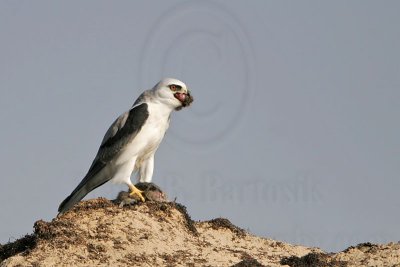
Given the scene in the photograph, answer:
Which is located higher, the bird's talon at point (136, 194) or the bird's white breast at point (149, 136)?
the bird's white breast at point (149, 136)

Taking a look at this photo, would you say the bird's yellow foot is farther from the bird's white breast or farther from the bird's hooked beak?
the bird's hooked beak

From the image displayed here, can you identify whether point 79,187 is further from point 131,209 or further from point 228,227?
point 228,227

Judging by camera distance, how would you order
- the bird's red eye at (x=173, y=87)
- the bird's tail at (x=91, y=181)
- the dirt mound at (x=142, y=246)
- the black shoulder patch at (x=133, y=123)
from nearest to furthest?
the dirt mound at (x=142, y=246) → the black shoulder patch at (x=133, y=123) → the bird's tail at (x=91, y=181) → the bird's red eye at (x=173, y=87)

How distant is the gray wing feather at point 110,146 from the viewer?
21.2 meters

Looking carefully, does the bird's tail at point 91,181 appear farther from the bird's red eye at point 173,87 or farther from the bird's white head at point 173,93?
the bird's red eye at point 173,87

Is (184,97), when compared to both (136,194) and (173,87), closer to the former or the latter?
(173,87)

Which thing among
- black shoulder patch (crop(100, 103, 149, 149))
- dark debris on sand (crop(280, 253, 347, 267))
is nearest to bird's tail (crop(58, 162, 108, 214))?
black shoulder patch (crop(100, 103, 149, 149))

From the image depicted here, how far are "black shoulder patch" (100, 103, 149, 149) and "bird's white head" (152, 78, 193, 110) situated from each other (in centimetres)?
51

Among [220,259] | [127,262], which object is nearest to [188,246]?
[220,259]

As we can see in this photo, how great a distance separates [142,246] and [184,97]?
4.25 metres

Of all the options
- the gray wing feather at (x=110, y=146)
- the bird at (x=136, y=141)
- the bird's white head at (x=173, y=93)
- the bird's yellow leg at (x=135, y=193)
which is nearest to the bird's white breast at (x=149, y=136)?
the bird at (x=136, y=141)

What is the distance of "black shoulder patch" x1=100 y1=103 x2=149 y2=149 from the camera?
21.2 meters

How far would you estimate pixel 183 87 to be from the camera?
21984 mm

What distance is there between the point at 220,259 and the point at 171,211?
205 centimetres
